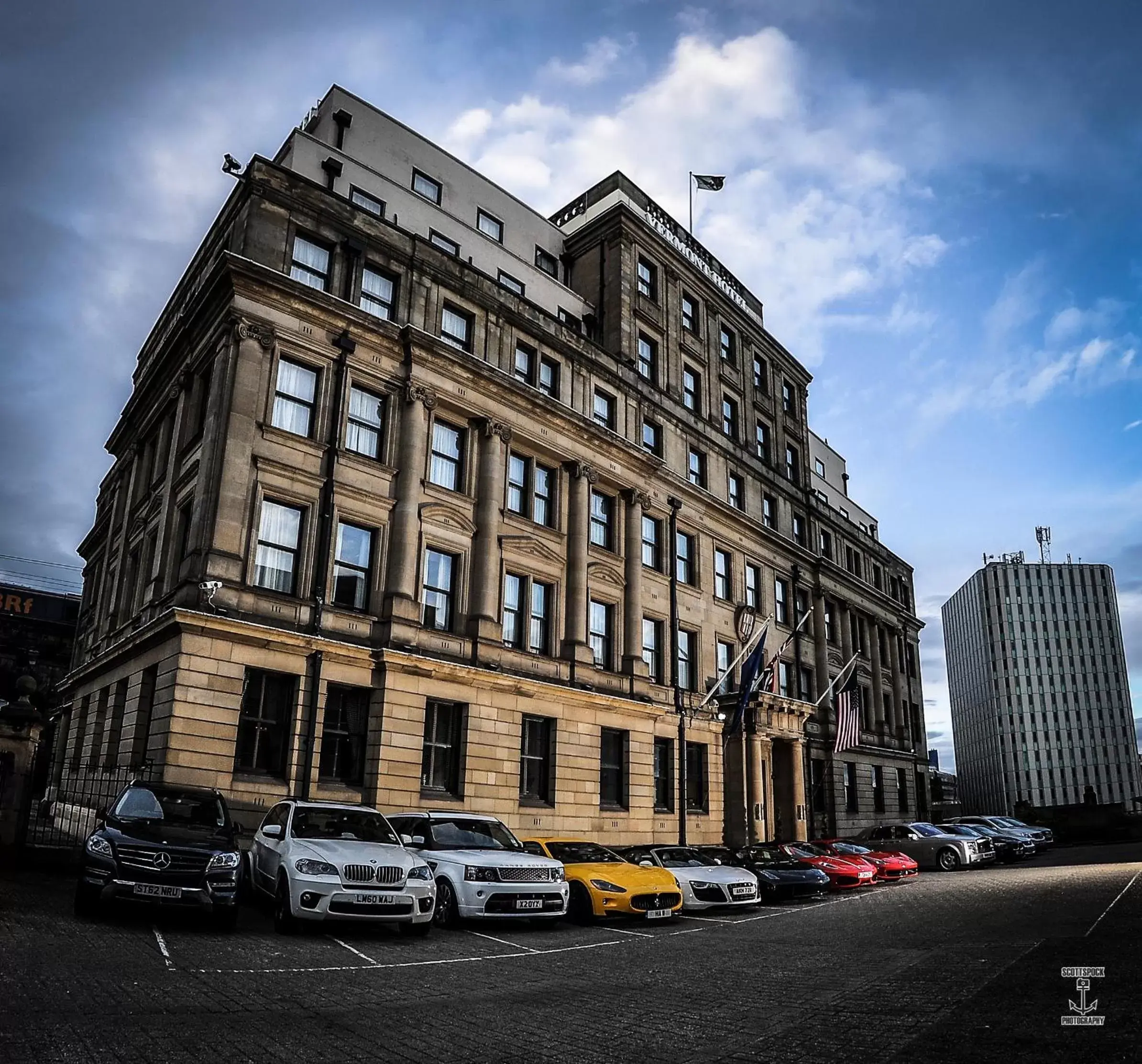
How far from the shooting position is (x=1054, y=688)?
14488 centimetres

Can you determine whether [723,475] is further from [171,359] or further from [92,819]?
[92,819]

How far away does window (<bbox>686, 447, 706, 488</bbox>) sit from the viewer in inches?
1435

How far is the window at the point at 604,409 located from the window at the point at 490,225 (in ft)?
21.9

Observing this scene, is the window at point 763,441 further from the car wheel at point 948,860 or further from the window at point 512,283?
the car wheel at point 948,860

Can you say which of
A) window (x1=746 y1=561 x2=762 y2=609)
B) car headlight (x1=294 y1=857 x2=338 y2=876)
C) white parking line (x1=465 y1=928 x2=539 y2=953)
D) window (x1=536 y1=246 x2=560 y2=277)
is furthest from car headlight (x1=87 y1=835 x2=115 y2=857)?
window (x1=746 y1=561 x2=762 y2=609)

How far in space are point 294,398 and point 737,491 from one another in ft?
74.7

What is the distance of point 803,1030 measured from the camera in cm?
681

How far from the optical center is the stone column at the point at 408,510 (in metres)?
23.1

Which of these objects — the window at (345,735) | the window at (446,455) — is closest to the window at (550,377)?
the window at (446,455)

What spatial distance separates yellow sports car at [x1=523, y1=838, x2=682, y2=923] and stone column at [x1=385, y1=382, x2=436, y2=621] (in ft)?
28.7

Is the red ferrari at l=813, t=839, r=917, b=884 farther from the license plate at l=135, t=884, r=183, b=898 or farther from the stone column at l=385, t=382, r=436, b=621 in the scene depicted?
the license plate at l=135, t=884, r=183, b=898

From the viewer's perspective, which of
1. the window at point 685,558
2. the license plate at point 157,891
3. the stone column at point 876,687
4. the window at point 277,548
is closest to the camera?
the license plate at point 157,891

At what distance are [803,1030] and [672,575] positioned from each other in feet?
87.3

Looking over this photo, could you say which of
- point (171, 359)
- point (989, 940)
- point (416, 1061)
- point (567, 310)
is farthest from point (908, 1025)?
point (567, 310)
